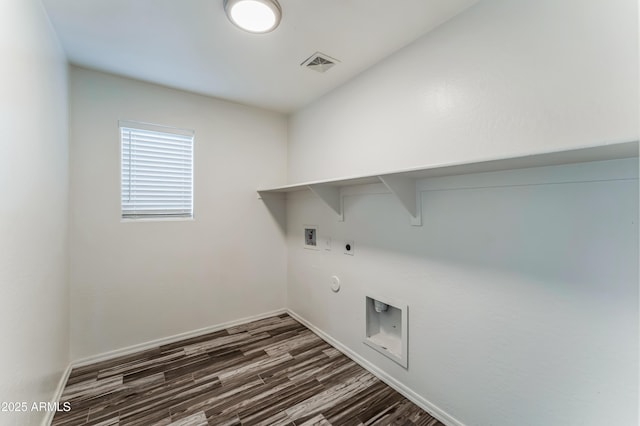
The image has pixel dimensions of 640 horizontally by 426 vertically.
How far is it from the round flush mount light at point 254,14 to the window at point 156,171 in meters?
1.41

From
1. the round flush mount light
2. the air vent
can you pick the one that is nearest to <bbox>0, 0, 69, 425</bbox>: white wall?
the round flush mount light

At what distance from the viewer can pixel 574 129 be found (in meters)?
1.16

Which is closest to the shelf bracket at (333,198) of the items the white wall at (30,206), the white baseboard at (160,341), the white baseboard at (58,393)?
the white baseboard at (160,341)

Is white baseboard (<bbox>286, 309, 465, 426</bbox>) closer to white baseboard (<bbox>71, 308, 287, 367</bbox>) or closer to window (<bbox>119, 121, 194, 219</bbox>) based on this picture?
white baseboard (<bbox>71, 308, 287, 367</bbox>)

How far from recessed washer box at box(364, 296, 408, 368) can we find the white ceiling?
189 cm

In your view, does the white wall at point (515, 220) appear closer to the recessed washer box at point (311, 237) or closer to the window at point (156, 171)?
the recessed washer box at point (311, 237)

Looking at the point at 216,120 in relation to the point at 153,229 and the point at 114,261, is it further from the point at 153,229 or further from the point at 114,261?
the point at 114,261

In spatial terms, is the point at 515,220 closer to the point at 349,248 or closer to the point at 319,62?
the point at 349,248

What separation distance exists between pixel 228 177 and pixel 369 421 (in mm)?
2508

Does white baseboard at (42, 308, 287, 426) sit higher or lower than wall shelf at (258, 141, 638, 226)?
lower

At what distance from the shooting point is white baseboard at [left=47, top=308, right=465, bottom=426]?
1681 mm

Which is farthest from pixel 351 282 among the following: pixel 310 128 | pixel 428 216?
pixel 310 128

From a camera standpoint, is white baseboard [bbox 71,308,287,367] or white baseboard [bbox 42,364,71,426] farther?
white baseboard [bbox 71,308,287,367]

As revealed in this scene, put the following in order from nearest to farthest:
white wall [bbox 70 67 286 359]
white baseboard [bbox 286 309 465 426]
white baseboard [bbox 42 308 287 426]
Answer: white baseboard [bbox 286 309 465 426] < white baseboard [bbox 42 308 287 426] < white wall [bbox 70 67 286 359]
